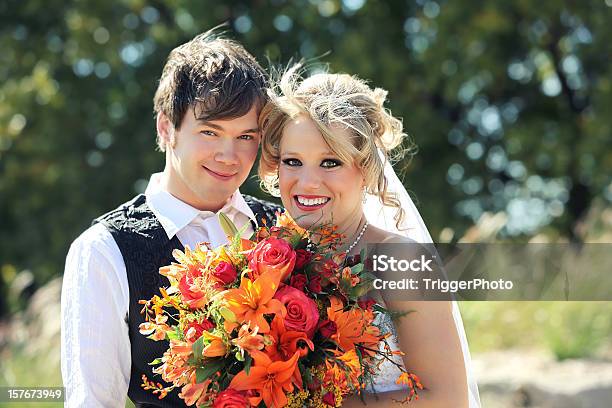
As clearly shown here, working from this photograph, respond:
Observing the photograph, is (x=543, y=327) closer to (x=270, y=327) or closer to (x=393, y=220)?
(x=393, y=220)

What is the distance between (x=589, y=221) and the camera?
9312 mm

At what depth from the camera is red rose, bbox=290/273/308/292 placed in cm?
308

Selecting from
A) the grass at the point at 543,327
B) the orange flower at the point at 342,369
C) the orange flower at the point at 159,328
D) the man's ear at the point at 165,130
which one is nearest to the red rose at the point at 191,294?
the orange flower at the point at 159,328

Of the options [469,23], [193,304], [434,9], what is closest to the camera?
[193,304]

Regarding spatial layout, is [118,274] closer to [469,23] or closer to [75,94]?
[469,23]

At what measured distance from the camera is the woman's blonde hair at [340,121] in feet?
11.7

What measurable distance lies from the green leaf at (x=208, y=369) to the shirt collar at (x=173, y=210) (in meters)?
0.96

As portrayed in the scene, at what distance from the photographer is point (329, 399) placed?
9.96 ft

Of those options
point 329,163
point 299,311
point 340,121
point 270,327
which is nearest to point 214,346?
point 270,327

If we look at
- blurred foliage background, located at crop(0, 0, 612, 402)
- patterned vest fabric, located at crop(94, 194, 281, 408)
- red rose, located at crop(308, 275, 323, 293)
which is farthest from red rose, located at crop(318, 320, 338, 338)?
blurred foliage background, located at crop(0, 0, 612, 402)

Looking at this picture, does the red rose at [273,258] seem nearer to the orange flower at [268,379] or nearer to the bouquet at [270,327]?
the bouquet at [270,327]

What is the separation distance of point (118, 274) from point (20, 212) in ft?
34.4

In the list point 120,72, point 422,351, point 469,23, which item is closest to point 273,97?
point 422,351

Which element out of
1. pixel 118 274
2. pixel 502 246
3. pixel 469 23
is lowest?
pixel 118 274
